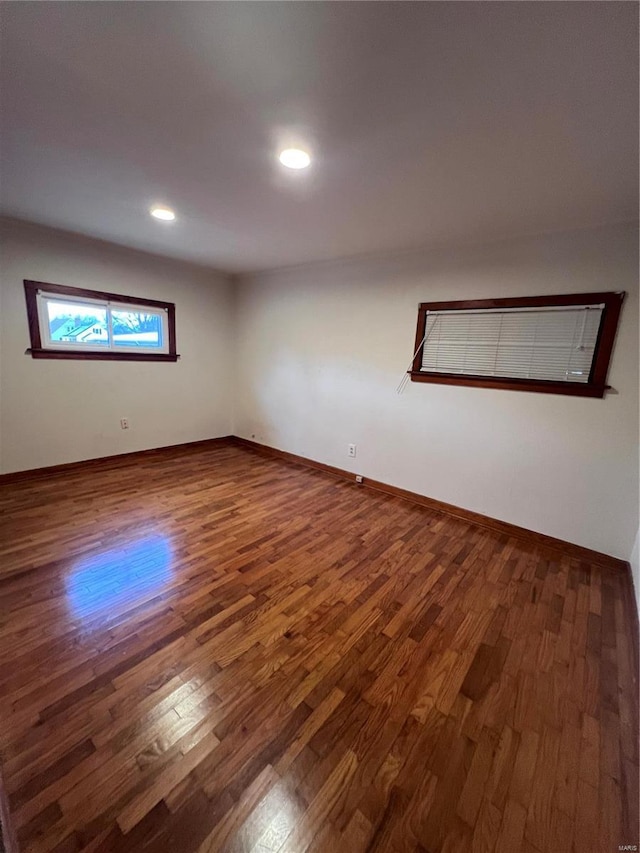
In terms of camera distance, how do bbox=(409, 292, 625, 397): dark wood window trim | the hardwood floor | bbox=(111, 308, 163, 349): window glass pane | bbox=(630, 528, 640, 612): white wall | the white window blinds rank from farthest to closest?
bbox=(111, 308, 163, 349): window glass pane < the white window blinds < bbox=(409, 292, 625, 397): dark wood window trim < bbox=(630, 528, 640, 612): white wall < the hardwood floor

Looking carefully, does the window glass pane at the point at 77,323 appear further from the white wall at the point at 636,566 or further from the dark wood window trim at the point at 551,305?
the white wall at the point at 636,566

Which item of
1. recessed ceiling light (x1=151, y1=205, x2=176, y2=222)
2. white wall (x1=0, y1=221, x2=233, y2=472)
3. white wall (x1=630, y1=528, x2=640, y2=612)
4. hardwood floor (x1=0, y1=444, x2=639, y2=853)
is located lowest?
hardwood floor (x1=0, y1=444, x2=639, y2=853)

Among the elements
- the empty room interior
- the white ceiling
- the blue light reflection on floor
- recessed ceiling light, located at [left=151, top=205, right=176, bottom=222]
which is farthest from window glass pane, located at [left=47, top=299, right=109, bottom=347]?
the blue light reflection on floor

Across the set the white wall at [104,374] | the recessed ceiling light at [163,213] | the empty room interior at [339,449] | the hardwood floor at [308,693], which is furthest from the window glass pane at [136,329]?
the hardwood floor at [308,693]

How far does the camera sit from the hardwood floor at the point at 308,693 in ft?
3.10

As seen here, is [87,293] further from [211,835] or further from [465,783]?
[465,783]

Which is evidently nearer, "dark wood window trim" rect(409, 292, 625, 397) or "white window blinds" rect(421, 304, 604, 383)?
"dark wood window trim" rect(409, 292, 625, 397)

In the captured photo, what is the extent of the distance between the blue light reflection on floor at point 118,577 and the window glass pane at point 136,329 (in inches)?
98.9

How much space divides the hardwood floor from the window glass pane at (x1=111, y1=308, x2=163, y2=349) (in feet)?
6.92

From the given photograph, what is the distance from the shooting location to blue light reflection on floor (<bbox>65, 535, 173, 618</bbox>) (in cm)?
171

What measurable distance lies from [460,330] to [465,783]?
277 cm

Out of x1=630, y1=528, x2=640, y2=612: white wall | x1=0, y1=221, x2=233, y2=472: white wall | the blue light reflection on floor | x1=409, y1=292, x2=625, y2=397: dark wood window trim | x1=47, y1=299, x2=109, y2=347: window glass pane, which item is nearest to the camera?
the blue light reflection on floor

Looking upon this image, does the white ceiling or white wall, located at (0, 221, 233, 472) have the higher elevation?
the white ceiling

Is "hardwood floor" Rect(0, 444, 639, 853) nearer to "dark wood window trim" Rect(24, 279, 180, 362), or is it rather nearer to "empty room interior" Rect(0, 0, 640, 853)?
"empty room interior" Rect(0, 0, 640, 853)
